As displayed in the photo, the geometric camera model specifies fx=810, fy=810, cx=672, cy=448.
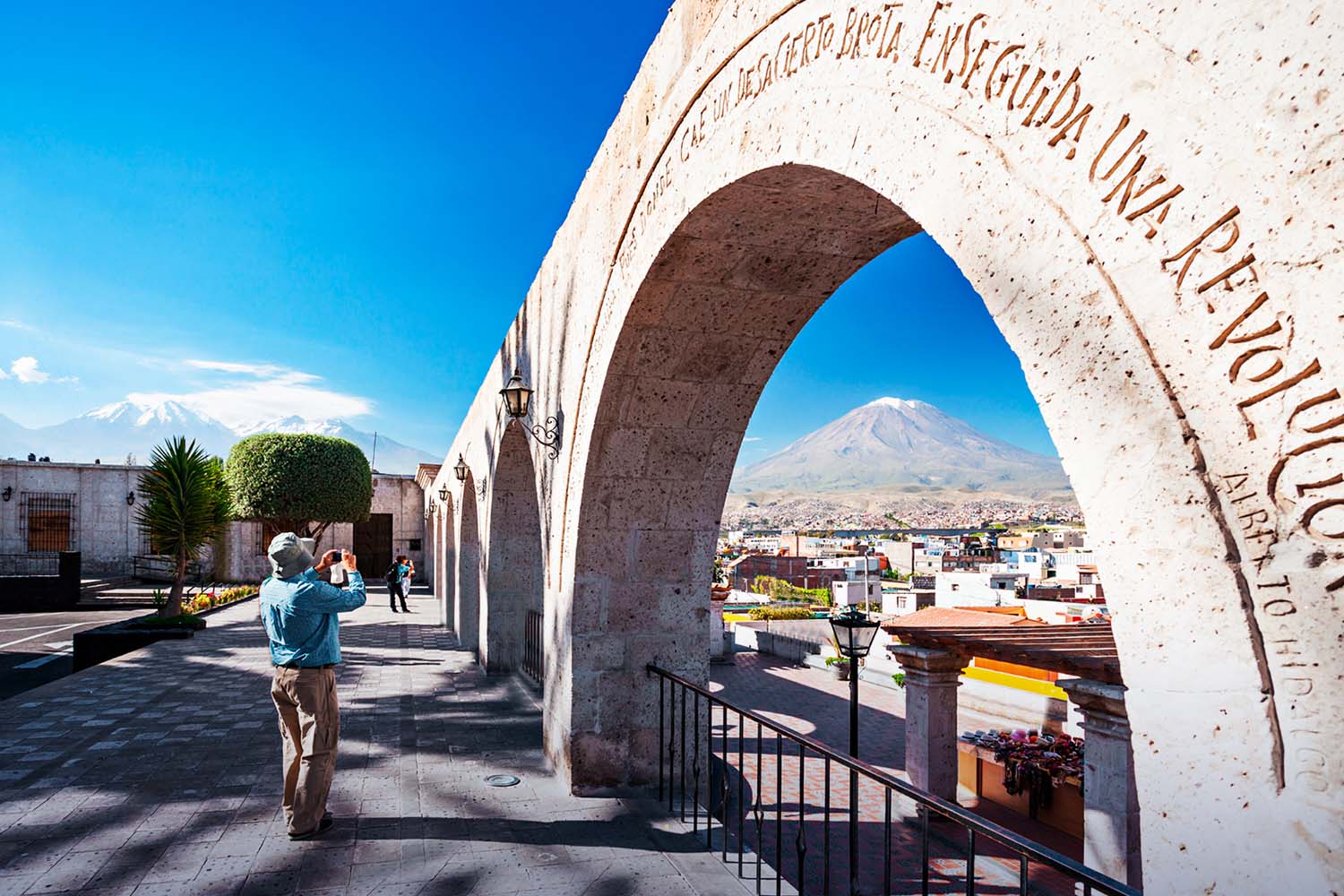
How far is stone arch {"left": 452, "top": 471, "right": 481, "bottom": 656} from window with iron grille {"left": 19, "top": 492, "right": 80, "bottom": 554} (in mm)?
20938

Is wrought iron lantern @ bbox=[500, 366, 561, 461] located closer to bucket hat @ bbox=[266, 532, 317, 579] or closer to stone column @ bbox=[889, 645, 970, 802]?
bucket hat @ bbox=[266, 532, 317, 579]

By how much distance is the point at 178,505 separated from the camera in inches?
503

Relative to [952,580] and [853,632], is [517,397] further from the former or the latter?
[952,580]

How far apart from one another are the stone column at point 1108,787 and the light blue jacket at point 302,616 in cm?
419

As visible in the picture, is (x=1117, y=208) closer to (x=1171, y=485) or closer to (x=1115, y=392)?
(x=1115, y=392)

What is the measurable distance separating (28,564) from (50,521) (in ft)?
4.56

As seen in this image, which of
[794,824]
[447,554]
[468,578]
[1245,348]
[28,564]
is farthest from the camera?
[28,564]

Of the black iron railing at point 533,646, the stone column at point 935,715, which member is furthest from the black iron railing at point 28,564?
the stone column at point 935,715

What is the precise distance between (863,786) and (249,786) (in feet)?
16.4

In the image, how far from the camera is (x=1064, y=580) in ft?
93.5

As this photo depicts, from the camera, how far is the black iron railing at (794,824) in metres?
3.30

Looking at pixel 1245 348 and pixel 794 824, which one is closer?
pixel 1245 348

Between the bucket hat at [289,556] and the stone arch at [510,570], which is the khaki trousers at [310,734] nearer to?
the bucket hat at [289,556]

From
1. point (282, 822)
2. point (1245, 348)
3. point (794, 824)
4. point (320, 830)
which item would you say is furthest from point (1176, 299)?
point (794, 824)
